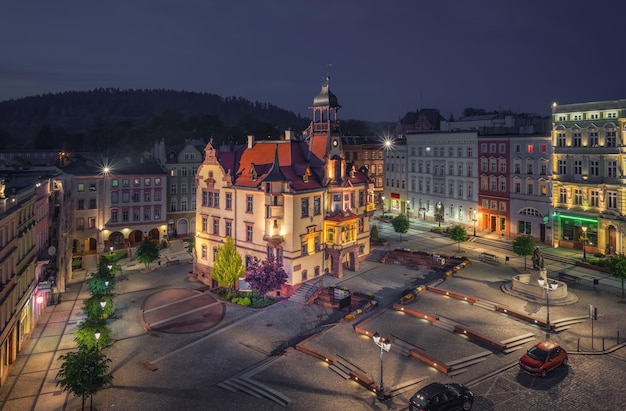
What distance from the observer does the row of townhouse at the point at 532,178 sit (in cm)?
5706

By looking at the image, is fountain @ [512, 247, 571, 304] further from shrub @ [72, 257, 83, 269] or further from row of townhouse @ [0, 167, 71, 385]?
shrub @ [72, 257, 83, 269]

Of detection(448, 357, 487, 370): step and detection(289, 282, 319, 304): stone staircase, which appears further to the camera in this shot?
detection(289, 282, 319, 304): stone staircase

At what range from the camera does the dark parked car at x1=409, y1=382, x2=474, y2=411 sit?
25.1 m

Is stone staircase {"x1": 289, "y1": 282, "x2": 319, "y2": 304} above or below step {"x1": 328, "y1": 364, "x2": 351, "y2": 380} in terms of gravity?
above

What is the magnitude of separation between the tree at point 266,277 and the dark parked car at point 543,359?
77.1 ft

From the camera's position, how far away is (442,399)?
2531 cm

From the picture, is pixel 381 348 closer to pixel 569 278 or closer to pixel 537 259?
pixel 537 259

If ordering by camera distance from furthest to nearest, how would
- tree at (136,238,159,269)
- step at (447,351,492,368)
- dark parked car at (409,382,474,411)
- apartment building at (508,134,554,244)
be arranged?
apartment building at (508,134,554,244)
tree at (136,238,159,269)
step at (447,351,492,368)
dark parked car at (409,382,474,411)

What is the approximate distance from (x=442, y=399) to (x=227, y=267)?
27.4 m

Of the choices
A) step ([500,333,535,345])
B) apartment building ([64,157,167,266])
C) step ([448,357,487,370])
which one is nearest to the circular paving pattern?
step ([448,357,487,370])

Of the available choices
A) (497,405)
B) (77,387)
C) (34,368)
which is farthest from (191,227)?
(497,405)

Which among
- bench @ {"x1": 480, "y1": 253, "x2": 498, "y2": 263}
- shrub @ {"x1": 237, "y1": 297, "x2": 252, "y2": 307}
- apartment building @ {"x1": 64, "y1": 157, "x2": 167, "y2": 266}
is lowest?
shrub @ {"x1": 237, "y1": 297, "x2": 252, "y2": 307}

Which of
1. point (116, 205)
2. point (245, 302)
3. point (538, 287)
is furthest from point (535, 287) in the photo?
point (116, 205)

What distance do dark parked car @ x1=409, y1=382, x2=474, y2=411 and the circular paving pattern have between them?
71.2 ft
